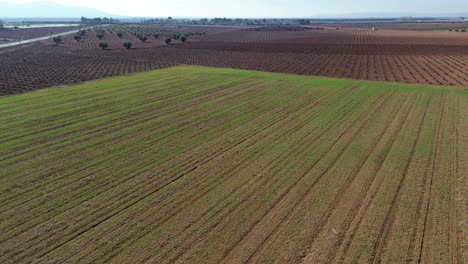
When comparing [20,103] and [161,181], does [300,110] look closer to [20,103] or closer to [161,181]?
[161,181]

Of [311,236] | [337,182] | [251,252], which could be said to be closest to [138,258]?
[251,252]

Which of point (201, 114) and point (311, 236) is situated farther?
point (201, 114)

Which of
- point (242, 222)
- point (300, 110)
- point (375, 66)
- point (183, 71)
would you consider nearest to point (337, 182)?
point (242, 222)

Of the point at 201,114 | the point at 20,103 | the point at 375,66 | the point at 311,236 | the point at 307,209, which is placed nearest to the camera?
the point at 311,236

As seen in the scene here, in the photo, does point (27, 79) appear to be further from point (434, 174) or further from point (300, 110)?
point (434, 174)

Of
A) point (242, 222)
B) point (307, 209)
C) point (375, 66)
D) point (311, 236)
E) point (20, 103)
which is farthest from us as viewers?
point (375, 66)

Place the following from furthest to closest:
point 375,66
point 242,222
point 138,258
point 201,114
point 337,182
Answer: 1. point 375,66
2. point 201,114
3. point 337,182
4. point 242,222
5. point 138,258
